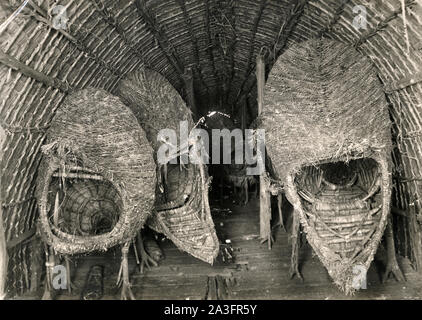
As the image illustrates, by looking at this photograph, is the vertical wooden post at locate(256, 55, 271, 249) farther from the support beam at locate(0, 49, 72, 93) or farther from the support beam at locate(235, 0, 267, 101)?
the support beam at locate(0, 49, 72, 93)

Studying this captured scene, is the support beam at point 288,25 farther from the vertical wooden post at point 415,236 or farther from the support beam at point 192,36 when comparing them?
the vertical wooden post at point 415,236

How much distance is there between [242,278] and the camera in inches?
261

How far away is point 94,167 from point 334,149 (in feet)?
11.5

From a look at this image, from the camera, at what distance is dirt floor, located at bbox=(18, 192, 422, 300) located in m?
5.98

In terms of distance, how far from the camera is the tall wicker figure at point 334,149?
552cm

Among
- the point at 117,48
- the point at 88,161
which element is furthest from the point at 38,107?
the point at 117,48

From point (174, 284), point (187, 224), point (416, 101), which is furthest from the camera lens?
point (187, 224)

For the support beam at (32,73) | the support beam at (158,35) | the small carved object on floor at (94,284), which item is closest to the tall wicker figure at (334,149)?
the support beam at (158,35)

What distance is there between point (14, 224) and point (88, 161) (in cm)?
155

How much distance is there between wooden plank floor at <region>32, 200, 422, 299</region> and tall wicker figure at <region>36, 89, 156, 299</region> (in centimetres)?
68

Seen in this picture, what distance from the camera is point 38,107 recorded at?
614 centimetres

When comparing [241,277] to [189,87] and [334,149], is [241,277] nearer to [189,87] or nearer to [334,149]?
[334,149]

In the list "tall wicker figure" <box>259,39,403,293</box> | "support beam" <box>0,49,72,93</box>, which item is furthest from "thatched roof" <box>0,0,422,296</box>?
"tall wicker figure" <box>259,39,403,293</box>

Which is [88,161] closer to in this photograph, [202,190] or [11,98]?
[11,98]
